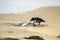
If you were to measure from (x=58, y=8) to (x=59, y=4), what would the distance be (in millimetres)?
183

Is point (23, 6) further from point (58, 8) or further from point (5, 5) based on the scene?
point (58, 8)

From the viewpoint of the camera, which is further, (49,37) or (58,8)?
(58,8)

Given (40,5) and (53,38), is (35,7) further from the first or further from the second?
(53,38)

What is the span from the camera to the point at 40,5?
5.31 metres

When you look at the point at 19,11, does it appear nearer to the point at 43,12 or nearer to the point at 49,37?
the point at 43,12

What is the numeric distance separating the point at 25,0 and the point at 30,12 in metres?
0.32

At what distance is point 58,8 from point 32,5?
659mm

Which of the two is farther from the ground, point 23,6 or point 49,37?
point 23,6

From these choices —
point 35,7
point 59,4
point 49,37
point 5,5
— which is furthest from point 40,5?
point 49,37

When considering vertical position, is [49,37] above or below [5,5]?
below

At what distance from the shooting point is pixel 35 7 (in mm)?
5379

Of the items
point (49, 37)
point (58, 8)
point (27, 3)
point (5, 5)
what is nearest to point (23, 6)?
point (27, 3)

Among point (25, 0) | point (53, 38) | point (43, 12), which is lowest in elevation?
point (53, 38)

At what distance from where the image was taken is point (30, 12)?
5.30m
